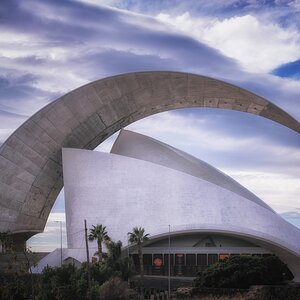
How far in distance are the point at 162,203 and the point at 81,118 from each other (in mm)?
9735

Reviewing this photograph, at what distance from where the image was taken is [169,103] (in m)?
52.5

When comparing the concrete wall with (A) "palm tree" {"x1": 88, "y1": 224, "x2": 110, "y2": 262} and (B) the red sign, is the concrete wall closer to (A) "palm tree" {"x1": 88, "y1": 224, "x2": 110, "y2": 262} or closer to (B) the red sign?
(A) "palm tree" {"x1": 88, "y1": 224, "x2": 110, "y2": 262}

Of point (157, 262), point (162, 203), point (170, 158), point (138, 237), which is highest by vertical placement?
point (170, 158)

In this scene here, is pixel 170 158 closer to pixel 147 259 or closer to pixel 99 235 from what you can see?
pixel 147 259

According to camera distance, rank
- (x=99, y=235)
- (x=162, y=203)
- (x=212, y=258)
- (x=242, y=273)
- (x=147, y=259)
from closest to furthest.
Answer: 1. (x=242, y=273)
2. (x=99, y=235)
3. (x=162, y=203)
4. (x=212, y=258)
5. (x=147, y=259)

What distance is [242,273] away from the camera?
114 feet

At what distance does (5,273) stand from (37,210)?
35.7 ft

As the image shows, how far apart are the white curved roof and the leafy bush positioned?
14.5 metres

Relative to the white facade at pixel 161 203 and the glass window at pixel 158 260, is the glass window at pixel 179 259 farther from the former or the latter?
the white facade at pixel 161 203

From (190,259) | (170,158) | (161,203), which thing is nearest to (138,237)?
(161,203)

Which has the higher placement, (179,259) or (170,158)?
(170,158)

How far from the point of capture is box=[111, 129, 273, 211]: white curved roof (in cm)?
5272

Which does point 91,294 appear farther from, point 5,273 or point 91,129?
point 91,129

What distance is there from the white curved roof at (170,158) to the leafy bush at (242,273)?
1448cm
